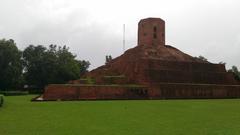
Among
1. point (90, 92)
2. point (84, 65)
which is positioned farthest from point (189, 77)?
point (84, 65)

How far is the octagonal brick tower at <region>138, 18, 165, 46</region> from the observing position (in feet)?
108

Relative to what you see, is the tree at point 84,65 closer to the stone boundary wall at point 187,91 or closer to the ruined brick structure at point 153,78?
the ruined brick structure at point 153,78

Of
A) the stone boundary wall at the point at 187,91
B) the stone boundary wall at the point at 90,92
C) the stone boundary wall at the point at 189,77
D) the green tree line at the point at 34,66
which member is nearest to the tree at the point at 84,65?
the green tree line at the point at 34,66

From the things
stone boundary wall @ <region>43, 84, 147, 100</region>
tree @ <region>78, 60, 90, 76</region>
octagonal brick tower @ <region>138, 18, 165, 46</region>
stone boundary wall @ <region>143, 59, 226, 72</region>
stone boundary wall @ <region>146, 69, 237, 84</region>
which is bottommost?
stone boundary wall @ <region>43, 84, 147, 100</region>

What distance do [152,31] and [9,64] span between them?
14.6 meters

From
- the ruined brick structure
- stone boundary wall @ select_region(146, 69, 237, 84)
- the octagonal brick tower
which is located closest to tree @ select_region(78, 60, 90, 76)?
the ruined brick structure

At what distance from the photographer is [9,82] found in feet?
121

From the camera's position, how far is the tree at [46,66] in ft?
126

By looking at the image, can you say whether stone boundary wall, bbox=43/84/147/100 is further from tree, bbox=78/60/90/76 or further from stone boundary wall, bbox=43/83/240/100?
tree, bbox=78/60/90/76

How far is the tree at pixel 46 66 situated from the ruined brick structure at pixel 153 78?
28.0ft

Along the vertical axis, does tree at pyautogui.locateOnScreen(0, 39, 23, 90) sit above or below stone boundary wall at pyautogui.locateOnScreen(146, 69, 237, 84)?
above
